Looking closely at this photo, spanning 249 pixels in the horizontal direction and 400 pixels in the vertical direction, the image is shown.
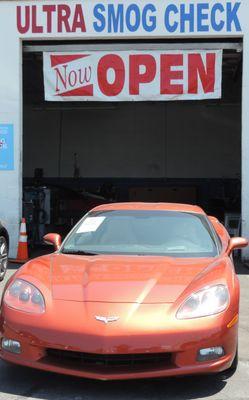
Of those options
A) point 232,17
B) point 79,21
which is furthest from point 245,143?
point 79,21

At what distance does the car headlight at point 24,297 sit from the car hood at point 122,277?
0.43 feet

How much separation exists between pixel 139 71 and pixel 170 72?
0.64 meters

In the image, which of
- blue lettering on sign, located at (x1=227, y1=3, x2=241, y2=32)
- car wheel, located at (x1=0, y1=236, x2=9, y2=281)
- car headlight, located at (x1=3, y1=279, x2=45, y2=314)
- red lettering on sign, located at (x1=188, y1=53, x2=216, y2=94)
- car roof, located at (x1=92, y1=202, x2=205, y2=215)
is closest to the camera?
car headlight, located at (x1=3, y1=279, x2=45, y2=314)

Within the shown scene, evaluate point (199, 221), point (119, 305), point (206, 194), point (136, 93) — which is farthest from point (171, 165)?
point (119, 305)

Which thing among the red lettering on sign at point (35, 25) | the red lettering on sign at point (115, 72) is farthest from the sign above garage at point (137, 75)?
the red lettering on sign at point (35, 25)

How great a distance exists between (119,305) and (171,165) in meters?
19.4

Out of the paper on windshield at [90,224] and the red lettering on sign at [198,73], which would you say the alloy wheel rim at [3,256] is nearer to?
the paper on windshield at [90,224]

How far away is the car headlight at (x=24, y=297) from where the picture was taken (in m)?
4.10

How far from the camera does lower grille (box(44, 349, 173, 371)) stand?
151 inches

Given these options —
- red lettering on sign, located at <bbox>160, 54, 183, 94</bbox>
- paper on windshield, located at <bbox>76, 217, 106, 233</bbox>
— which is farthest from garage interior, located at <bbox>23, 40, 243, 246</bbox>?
paper on windshield, located at <bbox>76, 217, 106, 233</bbox>

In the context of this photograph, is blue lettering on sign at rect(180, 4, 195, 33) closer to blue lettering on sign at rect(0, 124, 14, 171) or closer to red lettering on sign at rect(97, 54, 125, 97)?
red lettering on sign at rect(97, 54, 125, 97)

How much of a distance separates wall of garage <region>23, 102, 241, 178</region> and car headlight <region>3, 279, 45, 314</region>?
18928mm

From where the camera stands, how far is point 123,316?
12.8 feet

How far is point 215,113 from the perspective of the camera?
22.8 m
